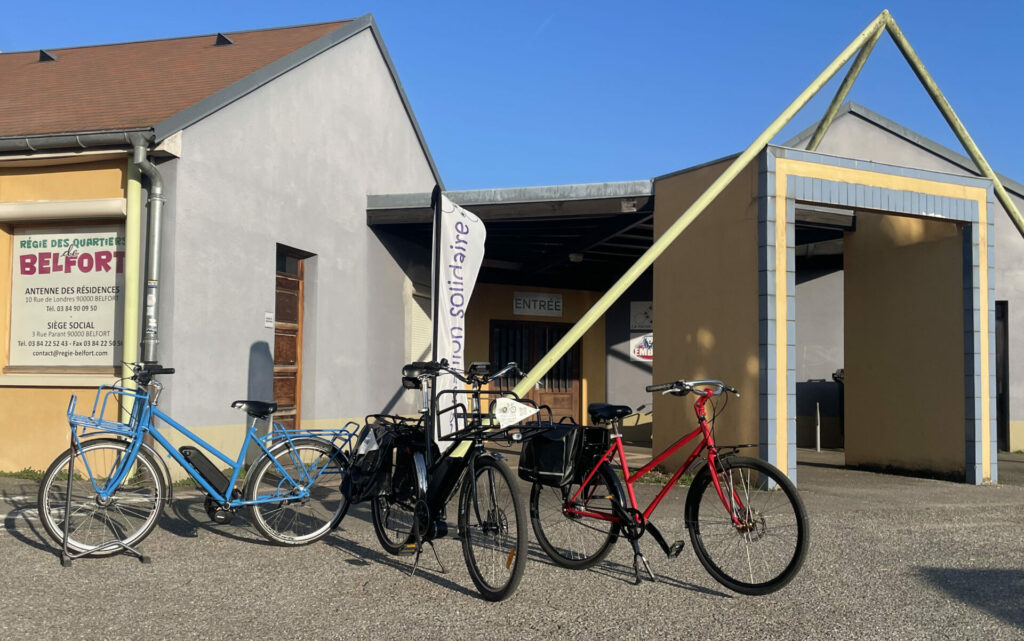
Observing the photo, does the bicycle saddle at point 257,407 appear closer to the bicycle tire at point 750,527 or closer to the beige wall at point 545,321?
the bicycle tire at point 750,527

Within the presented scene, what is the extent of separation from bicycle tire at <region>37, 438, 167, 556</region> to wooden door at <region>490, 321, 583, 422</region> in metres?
11.6

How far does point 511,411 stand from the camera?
5789mm

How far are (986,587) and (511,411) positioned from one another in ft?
9.34

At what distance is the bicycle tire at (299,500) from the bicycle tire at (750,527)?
7.33ft

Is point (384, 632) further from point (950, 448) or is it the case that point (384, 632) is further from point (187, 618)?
point (950, 448)

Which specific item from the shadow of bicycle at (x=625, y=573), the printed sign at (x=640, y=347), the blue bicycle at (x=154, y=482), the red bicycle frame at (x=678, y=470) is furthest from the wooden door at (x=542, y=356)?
the red bicycle frame at (x=678, y=470)

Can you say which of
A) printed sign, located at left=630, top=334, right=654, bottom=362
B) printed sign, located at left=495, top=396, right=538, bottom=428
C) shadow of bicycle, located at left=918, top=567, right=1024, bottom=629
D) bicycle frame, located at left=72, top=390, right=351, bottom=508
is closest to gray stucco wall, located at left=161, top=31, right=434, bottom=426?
bicycle frame, located at left=72, top=390, right=351, bottom=508

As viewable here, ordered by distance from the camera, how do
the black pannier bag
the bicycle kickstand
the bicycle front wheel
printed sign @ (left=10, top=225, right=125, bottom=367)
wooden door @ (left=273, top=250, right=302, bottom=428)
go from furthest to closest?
wooden door @ (left=273, top=250, right=302, bottom=428), printed sign @ (left=10, top=225, right=125, bottom=367), the black pannier bag, the bicycle kickstand, the bicycle front wheel

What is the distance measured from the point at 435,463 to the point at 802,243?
33.7ft

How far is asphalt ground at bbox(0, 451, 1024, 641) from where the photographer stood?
3893 millimetres

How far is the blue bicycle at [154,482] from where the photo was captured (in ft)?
17.0

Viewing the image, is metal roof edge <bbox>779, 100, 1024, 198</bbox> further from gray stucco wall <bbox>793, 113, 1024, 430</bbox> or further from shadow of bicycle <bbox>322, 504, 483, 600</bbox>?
shadow of bicycle <bbox>322, 504, 483, 600</bbox>

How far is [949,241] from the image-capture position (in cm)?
991

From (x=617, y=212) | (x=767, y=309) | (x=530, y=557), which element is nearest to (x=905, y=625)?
(x=530, y=557)
